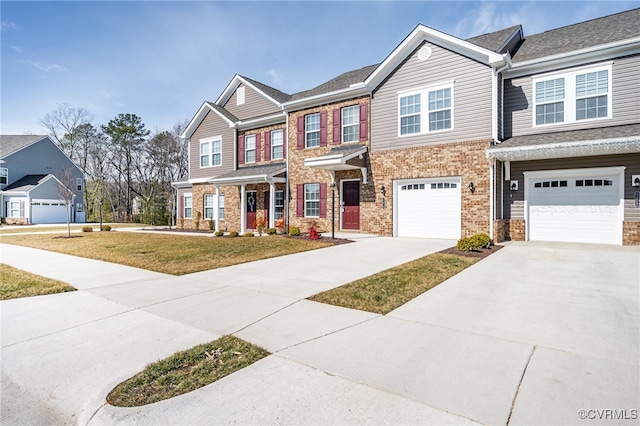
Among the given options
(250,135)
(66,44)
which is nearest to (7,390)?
(66,44)

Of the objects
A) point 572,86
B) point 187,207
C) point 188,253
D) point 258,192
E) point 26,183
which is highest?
point 572,86

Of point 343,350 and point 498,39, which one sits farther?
point 498,39

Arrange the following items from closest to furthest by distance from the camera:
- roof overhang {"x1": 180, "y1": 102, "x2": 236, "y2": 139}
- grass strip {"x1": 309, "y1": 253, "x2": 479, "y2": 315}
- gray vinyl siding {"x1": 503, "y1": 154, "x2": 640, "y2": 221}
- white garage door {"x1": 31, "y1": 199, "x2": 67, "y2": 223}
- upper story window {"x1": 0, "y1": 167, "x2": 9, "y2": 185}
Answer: grass strip {"x1": 309, "y1": 253, "x2": 479, "y2": 315} < gray vinyl siding {"x1": 503, "y1": 154, "x2": 640, "y2": 221} < roof overhang {"x1": 180, "y1": 102, "x2": 236, "y2": 139} < white garage door {"x1": 31, "y1": 199, "x2": 67, "y2": 223} < upper story window {"x1": 0, "y1": 167, "x2": 9, "y2": 185}

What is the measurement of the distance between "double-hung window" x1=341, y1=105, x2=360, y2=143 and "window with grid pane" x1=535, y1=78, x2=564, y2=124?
22.4 feet

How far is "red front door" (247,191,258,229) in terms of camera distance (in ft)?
61.7

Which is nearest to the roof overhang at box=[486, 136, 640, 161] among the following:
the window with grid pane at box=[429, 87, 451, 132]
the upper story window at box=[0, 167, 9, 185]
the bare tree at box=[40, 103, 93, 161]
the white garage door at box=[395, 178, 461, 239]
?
the white garage door at box=[395, 178, 461, 239]

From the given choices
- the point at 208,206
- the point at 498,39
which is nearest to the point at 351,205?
the point at 498,39

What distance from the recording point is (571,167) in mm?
10992

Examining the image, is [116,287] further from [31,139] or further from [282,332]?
[31,139]

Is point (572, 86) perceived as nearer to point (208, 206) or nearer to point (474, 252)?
point (474, 252)

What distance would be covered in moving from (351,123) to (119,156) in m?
36.3

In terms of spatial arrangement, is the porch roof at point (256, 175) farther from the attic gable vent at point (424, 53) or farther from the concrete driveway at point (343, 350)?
the concrete driveway at point (343, 350)

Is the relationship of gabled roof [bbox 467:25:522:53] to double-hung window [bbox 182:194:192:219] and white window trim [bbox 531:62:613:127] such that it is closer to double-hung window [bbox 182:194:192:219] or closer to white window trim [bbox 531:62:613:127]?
white window trim [bbox 531:62:613:127]

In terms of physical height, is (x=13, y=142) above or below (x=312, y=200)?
above
